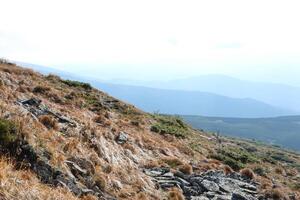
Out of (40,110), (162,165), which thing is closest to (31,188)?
(40,110)

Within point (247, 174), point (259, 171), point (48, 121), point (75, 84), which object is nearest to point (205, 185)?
point (247, 174)

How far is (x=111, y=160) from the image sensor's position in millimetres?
17062

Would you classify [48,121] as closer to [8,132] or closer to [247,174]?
[8,132]

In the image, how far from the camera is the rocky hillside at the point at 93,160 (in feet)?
37.7

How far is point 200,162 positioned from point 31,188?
16.3 m

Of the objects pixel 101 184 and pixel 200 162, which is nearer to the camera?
pixel 101 184

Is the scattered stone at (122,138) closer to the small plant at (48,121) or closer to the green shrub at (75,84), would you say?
the small plant at (48,121)

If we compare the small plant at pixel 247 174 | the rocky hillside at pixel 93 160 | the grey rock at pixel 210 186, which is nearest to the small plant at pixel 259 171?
the rocky hillside at pixel 93 160

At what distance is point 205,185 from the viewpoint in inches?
729

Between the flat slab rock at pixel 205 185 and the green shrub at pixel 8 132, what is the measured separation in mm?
6481

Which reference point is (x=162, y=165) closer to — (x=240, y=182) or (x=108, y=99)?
(x=240, y=182)

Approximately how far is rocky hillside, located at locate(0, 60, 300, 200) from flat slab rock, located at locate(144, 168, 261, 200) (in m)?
0.04

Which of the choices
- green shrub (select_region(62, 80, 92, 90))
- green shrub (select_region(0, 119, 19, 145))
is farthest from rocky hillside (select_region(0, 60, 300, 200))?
Answer: green shrub (select_region(62, 80, 92, 90))

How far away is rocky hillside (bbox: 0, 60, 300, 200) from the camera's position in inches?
452
